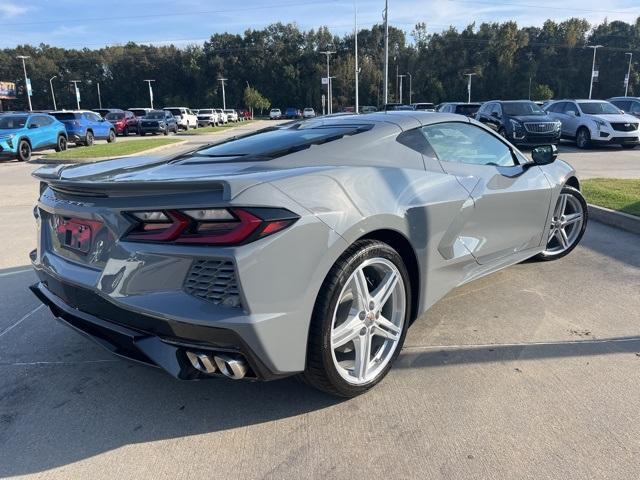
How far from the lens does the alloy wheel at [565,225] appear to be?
498cm

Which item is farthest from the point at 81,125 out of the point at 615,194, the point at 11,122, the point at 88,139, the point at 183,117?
the point at 615,194

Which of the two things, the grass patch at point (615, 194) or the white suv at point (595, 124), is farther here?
the white suv at point (595, 124)

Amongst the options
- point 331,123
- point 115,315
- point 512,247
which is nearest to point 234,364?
point 115,315

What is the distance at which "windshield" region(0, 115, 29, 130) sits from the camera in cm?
1759

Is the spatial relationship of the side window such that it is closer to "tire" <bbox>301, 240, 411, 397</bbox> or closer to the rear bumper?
"tire" <bbox>301, 240, 411, 397</bbox>

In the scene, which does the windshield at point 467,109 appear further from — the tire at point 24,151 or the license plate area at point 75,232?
the license plate area at point 75,232

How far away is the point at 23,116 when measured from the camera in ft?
60.1

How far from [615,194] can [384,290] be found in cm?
667

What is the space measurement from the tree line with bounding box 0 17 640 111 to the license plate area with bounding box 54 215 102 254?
8931 centimetres

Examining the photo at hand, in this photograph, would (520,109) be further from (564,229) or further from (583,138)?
(564,229)

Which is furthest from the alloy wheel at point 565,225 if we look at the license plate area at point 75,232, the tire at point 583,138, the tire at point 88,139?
the tire at point 88,139

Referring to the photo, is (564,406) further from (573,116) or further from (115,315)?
(573,116)

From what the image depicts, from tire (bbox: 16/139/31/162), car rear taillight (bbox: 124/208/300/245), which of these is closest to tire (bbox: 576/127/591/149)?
car rear taillight (bbox: 124/208/300/245)

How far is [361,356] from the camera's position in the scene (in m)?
2.80
